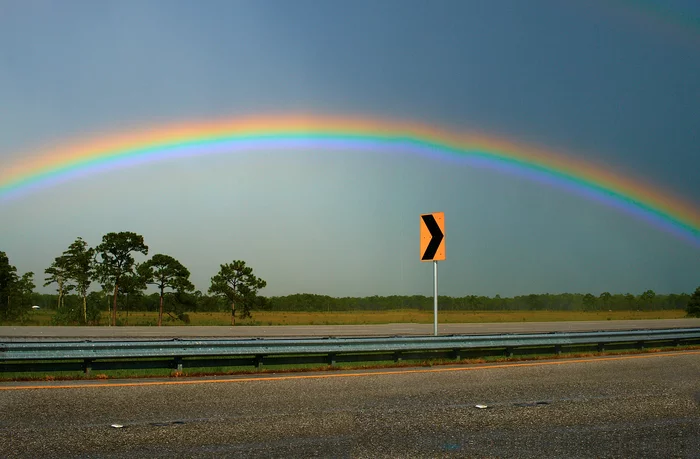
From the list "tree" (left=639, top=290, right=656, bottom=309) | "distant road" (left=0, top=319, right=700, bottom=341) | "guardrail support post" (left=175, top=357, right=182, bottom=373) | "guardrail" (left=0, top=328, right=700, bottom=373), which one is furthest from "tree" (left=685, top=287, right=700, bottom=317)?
"guardrail support post" (left=175, top=357, right=182, bottom=373)

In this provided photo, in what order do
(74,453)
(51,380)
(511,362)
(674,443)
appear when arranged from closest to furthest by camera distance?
(74,453), (674,443), (51,380), (511,362)

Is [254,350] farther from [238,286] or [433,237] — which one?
[238,286]

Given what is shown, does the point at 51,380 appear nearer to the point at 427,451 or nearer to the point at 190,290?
the point at 427,451

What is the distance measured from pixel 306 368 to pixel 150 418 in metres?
5.54

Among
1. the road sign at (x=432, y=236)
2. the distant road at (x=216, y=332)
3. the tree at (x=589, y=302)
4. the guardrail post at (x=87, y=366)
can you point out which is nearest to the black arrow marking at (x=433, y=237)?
→ the road sign at (x=432, y=236)

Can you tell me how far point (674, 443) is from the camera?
22.4ft

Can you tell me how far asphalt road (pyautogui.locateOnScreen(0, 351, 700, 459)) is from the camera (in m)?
6.30

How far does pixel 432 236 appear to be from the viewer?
1648 centimetres

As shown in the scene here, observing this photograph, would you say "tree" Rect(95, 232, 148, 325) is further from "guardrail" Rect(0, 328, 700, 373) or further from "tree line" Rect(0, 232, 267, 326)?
"guardrail" Rect(0, 328, 700, 373)

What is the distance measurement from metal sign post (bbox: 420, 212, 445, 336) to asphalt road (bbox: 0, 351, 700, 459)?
4.76 m

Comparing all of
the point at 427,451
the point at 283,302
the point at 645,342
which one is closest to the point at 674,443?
the point at 427,451

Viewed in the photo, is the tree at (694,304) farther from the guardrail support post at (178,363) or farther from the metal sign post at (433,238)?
the guardrail support post at (178,363)

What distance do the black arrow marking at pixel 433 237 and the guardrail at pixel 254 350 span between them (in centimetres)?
245

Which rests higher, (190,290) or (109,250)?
(109,250)
